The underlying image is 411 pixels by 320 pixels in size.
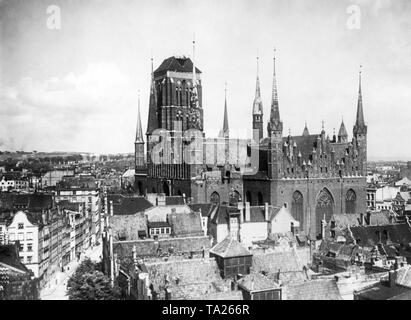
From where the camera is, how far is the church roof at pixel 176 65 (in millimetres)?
86062

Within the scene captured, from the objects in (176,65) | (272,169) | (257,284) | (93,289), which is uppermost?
(176,65)

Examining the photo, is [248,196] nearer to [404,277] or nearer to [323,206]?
[323,206]

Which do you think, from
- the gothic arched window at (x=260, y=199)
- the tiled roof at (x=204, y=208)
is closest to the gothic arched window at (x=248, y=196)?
the gothic arched window at (x=260, y=199)

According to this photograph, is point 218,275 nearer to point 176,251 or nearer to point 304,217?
point 176,251

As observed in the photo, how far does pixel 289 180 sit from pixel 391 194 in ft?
137

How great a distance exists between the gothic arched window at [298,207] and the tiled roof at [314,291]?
2978cm

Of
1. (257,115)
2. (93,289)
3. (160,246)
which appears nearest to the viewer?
(93,289)

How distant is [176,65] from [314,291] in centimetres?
6473

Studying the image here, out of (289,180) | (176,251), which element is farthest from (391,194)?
(176,251)

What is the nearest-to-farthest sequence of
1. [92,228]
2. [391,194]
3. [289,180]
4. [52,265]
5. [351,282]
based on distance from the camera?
[351,282]
[52,265]
[289,180]
[92,228]
[391,194]

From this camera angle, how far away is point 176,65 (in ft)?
283

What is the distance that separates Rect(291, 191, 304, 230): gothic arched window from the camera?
57.4 metres

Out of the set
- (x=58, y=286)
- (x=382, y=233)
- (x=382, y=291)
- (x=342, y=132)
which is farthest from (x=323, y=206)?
(x=382, y=291)

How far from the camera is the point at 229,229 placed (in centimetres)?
4819
